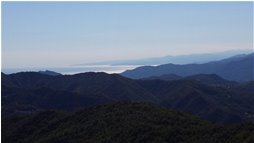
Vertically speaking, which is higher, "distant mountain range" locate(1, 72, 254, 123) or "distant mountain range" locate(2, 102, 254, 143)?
"distant mountain range" locate(2, 102, 254, 143)

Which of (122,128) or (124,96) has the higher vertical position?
(122,128)

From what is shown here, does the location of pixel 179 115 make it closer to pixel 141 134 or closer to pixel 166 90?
pixel 141 134

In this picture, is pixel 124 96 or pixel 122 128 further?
pixel 124 96

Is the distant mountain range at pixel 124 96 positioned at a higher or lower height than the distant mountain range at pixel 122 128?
lower

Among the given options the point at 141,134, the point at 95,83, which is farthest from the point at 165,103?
the point at 141,134
